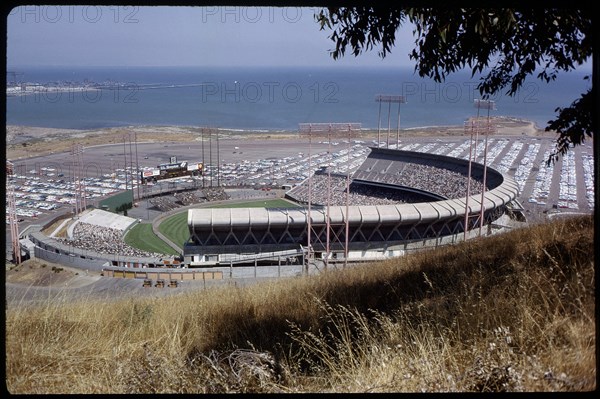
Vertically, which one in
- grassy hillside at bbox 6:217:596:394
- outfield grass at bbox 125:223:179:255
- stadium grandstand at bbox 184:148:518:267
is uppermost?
grassy hillside at bbox 6:217:596:394

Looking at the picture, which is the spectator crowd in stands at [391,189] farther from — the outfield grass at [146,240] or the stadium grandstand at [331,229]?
the outfield grass at [146,240]

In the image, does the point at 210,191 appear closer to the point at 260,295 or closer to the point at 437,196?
the point at 437,196

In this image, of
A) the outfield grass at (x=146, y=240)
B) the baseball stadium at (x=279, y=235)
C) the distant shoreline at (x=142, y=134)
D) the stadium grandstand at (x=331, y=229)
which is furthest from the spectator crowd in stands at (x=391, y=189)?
the outfield grass at (x=146, y=240)

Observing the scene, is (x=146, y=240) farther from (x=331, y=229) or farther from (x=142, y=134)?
(x=142, y=134)

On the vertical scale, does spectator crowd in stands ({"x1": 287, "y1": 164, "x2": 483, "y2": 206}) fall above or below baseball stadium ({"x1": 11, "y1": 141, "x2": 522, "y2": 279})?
above

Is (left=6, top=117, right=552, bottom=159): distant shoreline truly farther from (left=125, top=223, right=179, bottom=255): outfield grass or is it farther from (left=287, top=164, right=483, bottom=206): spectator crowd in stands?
(left=125, top=223, right=179, bottom=255): outfield grass

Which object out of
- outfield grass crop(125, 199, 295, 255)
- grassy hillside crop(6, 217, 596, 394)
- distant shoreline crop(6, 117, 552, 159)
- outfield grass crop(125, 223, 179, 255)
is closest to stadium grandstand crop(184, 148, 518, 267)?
outfield grass crop(125, 223, 179, 255)

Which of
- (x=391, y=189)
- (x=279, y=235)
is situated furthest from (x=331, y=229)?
(x=391, y=189)
